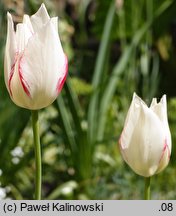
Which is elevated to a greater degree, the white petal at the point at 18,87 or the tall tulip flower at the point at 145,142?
the white petal at the point at 18,87

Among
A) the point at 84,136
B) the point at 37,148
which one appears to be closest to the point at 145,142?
the point at 37,148

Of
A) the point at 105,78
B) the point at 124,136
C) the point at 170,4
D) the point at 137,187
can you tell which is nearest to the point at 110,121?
the point at 105,78

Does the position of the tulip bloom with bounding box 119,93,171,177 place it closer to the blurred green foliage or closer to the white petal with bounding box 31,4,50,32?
the white petal with bounding box 31,4,50,32

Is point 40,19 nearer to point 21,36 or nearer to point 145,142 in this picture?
point 21,36

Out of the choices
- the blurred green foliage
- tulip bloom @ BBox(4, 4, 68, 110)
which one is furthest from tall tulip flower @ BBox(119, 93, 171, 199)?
the blurred green foliage

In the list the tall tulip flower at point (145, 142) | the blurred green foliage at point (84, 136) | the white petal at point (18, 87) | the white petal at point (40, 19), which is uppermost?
the white petal at point (40, 19)

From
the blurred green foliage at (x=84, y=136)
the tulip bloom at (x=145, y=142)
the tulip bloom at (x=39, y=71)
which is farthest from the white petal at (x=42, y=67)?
the blurred green foliage at (x=84, y=136)

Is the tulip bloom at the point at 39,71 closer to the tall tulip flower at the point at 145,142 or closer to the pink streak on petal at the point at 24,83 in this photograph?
the pink streak on petal at the point at 24,83

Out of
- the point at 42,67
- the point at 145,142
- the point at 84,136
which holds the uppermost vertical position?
the point at 42,67
